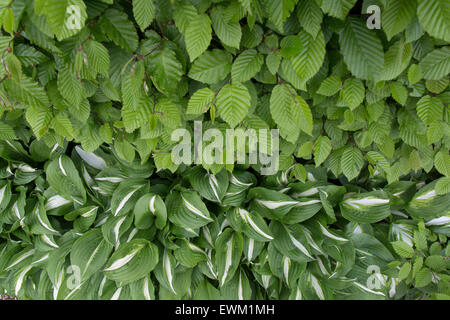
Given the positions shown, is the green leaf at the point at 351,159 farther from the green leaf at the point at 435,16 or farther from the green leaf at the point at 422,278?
the green leaf at the point at 422,278

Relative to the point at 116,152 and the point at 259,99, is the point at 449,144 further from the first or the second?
the point at 116,152

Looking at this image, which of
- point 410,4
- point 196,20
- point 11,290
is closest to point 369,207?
point 410,4

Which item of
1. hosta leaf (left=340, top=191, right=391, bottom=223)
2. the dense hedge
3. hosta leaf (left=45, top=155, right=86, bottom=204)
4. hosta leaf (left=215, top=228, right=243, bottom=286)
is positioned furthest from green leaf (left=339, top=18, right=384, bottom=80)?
hosta leaf (left=45, top=155, right=86, bottom=204)

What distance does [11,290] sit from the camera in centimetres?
141

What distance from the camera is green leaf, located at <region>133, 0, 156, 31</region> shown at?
77cm

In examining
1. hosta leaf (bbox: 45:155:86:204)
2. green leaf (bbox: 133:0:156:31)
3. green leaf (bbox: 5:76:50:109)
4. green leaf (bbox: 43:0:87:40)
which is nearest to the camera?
green leaf (bbox: 43:0:87:40)

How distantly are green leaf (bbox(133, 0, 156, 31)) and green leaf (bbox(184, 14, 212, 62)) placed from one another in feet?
0.36

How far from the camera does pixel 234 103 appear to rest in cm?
89

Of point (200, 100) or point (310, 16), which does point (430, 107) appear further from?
point (200, 100)

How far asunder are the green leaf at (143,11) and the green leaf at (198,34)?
0.36 feet

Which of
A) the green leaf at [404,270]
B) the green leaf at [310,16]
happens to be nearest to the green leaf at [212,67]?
the green leaf at [310,16]

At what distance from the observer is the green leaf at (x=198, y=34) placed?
799 mm

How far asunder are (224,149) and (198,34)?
1.49 ft

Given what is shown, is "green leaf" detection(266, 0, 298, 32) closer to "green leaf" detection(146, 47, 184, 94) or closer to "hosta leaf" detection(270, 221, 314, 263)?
"green leaf" detection(146, 47, 184, 94)
